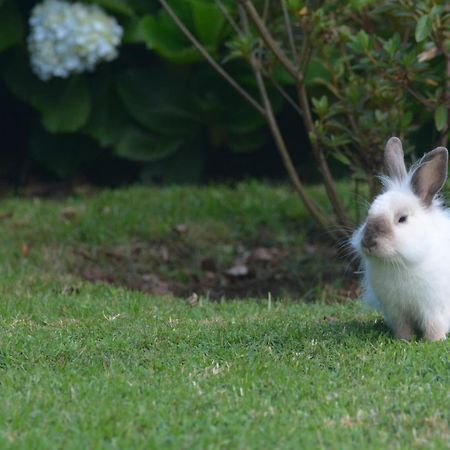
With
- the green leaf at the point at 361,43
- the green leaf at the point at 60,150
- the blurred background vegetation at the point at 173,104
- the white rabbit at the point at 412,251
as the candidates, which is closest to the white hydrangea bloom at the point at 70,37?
the blurred background vegetation at the point at 173,104

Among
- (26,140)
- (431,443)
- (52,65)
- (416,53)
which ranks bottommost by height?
(26,140)

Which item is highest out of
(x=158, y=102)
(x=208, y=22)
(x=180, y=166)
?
(x=208, y=22)

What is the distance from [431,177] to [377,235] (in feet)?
1.58

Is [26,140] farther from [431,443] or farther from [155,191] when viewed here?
[431,443]

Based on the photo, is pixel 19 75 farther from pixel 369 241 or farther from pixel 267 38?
pixel 369 241

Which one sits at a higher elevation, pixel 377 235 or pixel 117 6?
pixel 377 235

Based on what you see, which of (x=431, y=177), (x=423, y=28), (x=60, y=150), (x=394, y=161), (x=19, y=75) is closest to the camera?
(x=431, y=177)

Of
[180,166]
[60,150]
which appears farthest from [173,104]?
[60,150]

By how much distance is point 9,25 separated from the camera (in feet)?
32.2

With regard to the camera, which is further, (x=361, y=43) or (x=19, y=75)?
(x=19, y=75)

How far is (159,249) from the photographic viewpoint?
322 inches

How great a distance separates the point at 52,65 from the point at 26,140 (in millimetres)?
1957

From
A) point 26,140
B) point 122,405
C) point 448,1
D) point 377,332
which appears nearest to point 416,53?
point 448,1

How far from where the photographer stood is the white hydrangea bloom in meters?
9.30
